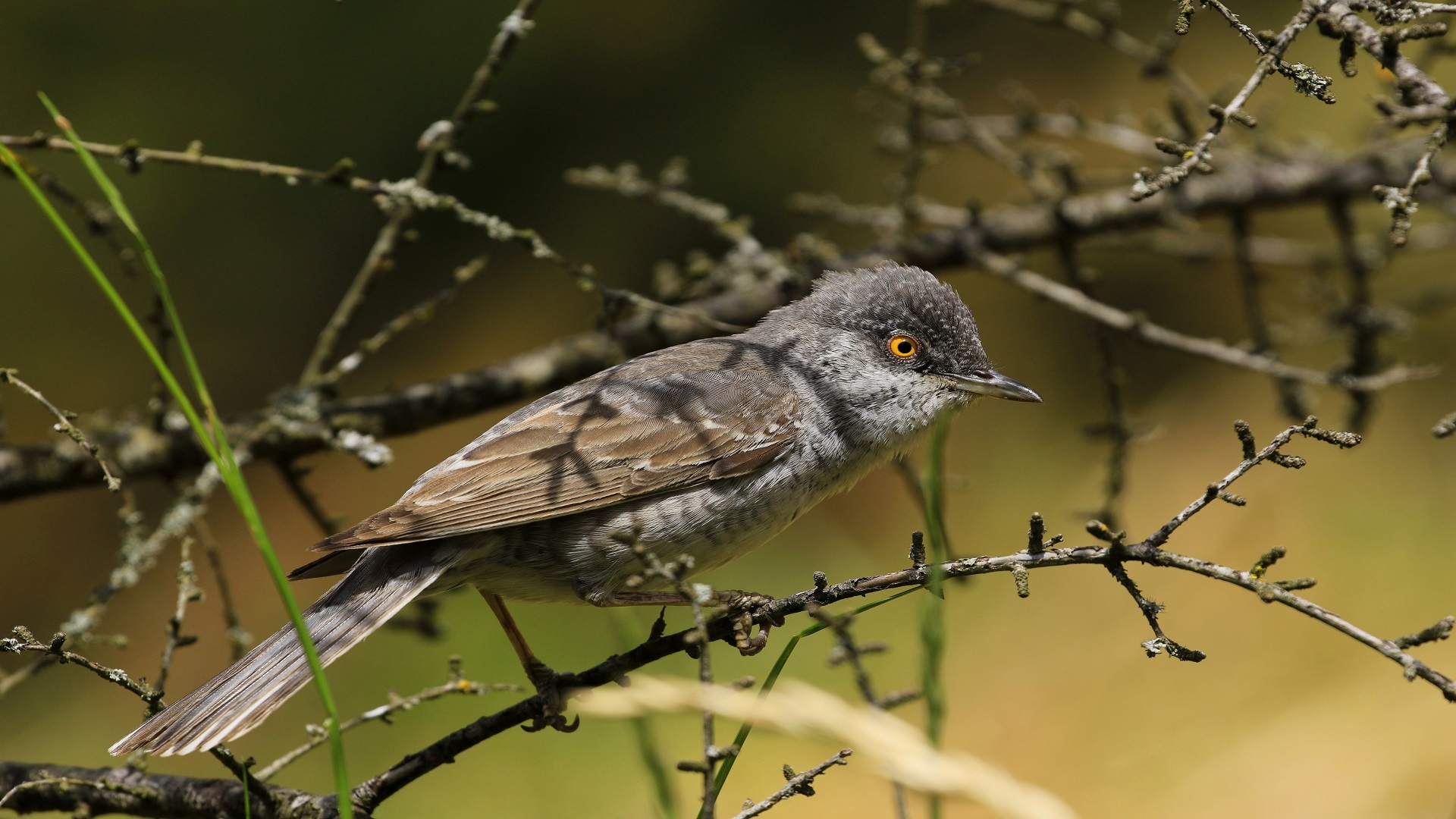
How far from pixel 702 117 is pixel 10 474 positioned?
3794 millimetres

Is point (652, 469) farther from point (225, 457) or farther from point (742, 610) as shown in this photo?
point (225, 457)

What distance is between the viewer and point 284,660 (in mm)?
2570

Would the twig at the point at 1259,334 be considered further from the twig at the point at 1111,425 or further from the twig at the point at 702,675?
the twig at the point at 702,675

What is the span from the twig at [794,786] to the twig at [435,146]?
1927mm

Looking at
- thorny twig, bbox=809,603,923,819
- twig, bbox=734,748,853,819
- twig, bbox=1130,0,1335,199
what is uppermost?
twig, bbox=1130,0,1335,199

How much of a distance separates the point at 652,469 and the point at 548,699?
746mm

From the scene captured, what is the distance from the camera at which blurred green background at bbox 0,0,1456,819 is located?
4.30m

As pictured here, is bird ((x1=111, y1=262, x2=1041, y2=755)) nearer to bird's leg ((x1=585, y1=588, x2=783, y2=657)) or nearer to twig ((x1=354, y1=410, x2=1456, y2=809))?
bird's leg ((x1=585, y1=588, x2=783, y2=657))

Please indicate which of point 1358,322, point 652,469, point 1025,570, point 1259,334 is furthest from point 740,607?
point 1358,322

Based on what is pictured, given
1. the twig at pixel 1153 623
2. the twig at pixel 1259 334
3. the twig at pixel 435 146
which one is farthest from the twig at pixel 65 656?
the twig at pixel 1259 334

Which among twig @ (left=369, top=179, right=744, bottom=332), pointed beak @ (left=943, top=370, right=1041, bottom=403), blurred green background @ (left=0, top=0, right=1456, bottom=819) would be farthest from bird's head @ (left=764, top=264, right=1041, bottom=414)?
blurred green background @ (left=0, top=0, right=1456, bottom=819)

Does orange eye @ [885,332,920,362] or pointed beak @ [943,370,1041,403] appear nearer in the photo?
pointed beak @ [943,370,1041,403]

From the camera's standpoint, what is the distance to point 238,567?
570 cm

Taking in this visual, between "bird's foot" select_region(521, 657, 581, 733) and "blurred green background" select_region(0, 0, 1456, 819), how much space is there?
116cm
